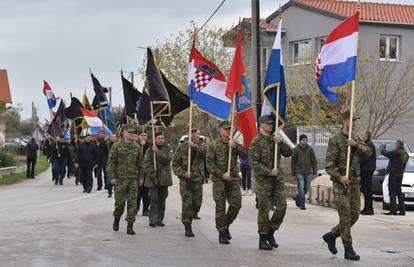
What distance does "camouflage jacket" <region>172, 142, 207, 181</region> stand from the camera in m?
12.1

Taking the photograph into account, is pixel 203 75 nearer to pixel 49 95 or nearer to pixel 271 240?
pixel 271 240

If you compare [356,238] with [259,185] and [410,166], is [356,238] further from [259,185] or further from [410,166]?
[410,166]

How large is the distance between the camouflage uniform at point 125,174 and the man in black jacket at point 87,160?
32.1 ft

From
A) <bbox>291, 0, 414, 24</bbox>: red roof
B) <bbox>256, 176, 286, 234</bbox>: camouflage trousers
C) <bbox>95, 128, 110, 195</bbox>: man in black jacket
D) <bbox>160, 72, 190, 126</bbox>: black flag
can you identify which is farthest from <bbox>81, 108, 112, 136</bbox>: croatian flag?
<bbox>291, 0, 414, 24</bbox>: red roof

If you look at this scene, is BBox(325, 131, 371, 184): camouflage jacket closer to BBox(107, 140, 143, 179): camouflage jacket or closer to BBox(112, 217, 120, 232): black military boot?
BBox(107, 140, 143, 179): camouflage jacket

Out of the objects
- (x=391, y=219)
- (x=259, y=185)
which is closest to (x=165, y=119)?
(x=259, y=185)

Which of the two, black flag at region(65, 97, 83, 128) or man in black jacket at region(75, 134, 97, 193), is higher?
black flag at region(65, 97, 83, 128)

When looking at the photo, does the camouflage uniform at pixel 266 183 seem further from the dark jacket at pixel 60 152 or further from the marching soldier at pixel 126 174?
the dark jacket at pixel 60 152

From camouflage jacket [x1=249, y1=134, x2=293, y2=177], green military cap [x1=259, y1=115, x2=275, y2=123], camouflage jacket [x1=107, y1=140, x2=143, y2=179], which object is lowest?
camouflage jacket [x1=107, y1=140, x2=143, y2=179]

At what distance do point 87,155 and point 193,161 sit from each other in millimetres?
10660

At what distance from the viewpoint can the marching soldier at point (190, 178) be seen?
11.9 m

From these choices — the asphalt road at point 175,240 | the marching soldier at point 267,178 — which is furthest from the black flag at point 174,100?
the marching soldier at point 267,178

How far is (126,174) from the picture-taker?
1233 centimetres

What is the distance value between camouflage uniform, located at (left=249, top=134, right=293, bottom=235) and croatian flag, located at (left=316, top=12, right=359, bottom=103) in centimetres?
113
